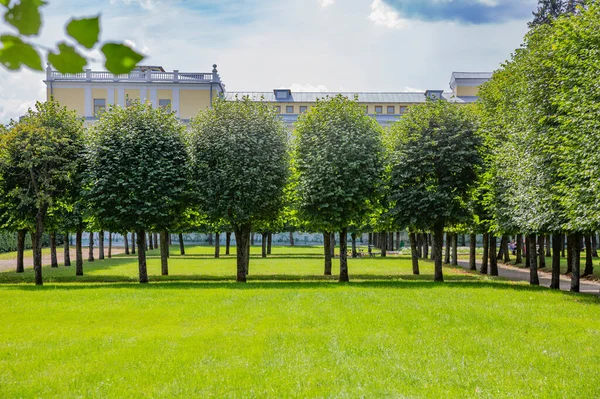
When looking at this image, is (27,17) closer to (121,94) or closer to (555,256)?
(555,256)

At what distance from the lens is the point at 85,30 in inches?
59.9

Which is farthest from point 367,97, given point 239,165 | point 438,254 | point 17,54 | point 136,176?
point 17,54

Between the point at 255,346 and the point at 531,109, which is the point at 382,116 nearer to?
the point at 531,109

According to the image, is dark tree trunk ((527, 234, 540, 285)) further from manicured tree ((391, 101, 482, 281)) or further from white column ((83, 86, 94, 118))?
white column ((83, 86, 94, 118))

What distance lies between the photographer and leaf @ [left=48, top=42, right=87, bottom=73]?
1540 mm

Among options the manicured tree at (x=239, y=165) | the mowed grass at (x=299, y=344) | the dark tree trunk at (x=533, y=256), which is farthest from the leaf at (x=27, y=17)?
the dark tree trunk at (x=533, y=256)

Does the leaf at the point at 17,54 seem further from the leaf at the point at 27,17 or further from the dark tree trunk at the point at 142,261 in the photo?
the dark tree trunk at the point at 142,261

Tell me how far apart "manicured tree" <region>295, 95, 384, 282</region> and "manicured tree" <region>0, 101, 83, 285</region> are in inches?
496

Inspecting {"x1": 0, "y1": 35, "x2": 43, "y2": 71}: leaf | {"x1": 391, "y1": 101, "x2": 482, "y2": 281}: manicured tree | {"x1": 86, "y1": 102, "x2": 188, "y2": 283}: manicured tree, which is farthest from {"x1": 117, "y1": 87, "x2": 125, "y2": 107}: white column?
{"x1": 0, "y1": 35, "x2": 43, "y2": 71}: leaf

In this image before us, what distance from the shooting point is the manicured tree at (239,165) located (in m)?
29.9

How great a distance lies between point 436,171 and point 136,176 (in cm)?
1639

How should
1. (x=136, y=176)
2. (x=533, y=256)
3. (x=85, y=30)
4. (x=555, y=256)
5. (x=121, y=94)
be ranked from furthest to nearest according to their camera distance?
(x=121, y=94)
(x=136, y=176)
(x=533, y=256)
(x=555, y=256)
(x=85, y=30)

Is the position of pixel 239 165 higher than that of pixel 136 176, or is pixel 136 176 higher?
pixel 239 165

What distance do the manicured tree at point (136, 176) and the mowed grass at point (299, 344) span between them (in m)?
6.58
